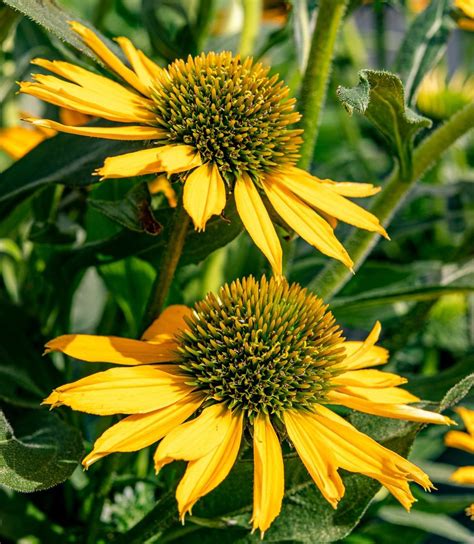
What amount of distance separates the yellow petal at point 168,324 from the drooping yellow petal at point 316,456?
0.11m

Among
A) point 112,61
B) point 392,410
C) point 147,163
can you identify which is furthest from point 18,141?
point 392,410

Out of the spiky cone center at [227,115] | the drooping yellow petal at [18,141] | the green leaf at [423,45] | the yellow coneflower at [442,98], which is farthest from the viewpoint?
the yellow coneflower at [442,98]

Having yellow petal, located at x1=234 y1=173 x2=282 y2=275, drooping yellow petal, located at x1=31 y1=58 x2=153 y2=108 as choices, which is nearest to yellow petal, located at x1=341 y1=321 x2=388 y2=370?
yellow petal, located at x1=234 y1=173 x2=282 y2=275

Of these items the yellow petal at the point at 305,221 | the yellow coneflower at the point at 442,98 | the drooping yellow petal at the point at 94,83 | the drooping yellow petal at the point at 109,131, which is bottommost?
the yellow coneflower at the point at 442,98

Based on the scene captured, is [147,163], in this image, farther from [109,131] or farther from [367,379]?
[367,379]

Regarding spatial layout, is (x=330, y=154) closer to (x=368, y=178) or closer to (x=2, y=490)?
(x=368, y=178)

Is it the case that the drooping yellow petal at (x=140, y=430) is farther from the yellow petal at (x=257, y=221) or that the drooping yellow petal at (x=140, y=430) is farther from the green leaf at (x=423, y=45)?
the green leaf at (x=423, y=45)

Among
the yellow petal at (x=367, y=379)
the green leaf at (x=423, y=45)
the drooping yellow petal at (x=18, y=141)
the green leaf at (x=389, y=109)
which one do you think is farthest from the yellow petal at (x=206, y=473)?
the drooping yellow petal at (x=18, y=141)

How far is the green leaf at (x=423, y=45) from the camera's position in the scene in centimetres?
83

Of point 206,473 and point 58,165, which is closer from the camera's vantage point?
point 206,473

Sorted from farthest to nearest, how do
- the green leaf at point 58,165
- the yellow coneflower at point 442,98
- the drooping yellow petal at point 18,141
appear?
1. the yellow coneflower at point 442,98
2. the drooping yellow petal at point 18,141
3. the green leaf at point 58,165

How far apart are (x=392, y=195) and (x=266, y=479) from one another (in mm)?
328

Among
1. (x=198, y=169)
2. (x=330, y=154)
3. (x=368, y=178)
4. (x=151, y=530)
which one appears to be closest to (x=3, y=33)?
(x=198, y=169)

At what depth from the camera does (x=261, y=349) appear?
59 centimetres
